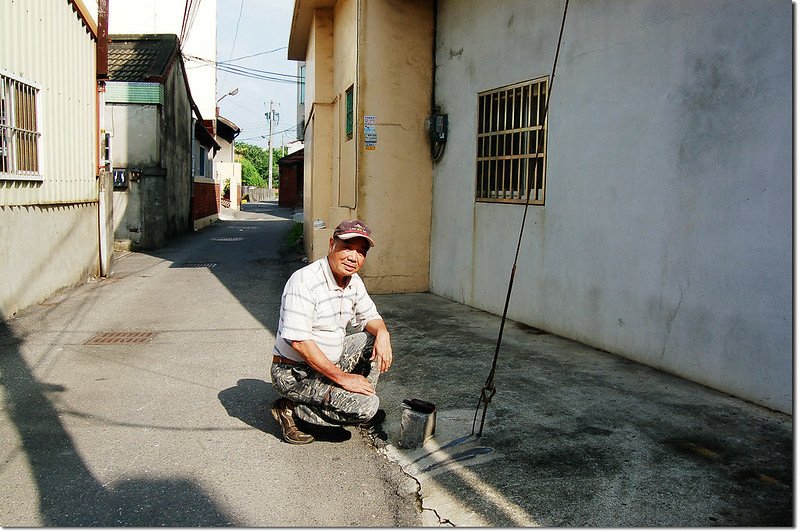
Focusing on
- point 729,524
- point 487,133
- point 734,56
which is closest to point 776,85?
point 734,56

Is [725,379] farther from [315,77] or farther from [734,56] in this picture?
[315,77]

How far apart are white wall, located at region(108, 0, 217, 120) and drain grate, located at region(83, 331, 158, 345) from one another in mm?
28649

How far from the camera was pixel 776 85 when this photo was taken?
15.4ft

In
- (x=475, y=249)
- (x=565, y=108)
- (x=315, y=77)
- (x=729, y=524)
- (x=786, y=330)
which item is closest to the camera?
(x=729, y=524)

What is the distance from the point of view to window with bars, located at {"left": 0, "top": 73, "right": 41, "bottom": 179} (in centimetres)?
812

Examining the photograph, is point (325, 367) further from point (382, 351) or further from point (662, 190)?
point (662, 190)

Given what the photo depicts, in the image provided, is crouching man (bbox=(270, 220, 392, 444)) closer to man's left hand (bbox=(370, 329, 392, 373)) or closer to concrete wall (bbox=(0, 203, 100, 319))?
man's left hand (bbox=(370, 329, 392, 373))

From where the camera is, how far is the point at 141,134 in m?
17.0

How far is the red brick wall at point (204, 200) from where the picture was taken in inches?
948

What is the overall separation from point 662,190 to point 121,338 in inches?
224

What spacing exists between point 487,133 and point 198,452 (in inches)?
230

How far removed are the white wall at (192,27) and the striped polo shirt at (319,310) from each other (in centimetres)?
3198

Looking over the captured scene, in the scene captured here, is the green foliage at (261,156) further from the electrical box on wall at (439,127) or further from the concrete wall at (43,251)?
the electrical box on wall at (439,127)

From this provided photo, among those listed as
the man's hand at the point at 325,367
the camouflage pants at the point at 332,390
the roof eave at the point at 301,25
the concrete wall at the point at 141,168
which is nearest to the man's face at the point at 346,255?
the man's hand at the point at 325,367
